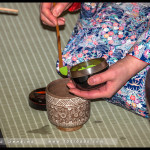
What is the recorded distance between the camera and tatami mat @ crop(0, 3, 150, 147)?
120 centimetres

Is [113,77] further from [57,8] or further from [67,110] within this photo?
[57,8]

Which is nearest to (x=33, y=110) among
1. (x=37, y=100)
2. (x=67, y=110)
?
(x=37, y=100)

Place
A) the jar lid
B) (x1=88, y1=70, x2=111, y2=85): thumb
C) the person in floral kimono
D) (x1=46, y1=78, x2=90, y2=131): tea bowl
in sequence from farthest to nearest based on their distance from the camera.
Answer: the jar lid
the person in floral kimono
(x1=46, y1=78, x2=90, y2=131): tea bowl
(x1=88, y1=70, x2=111, y2=85): thumb

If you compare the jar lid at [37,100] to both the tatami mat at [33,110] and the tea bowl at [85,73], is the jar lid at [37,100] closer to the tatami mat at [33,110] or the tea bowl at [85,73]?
the tatami mat at [33,110]

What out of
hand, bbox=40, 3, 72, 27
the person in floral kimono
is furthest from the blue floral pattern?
hand, bbox=40, 3, 72, 27

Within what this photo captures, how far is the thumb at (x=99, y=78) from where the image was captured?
1046 millimetres

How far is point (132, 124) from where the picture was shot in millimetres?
1327

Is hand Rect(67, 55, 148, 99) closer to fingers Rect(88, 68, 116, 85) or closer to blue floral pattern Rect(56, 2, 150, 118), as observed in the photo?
fingers Rect(88, 68, 116, 85)

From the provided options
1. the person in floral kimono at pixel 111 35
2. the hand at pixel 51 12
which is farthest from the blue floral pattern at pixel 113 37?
the hand at pixel 51 12

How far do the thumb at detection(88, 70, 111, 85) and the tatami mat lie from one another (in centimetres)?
28

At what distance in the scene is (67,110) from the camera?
3.87 feet

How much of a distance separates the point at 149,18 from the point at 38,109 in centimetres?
70

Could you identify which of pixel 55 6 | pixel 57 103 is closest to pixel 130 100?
pixel 57 103

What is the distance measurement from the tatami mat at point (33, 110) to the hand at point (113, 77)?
0.22m
